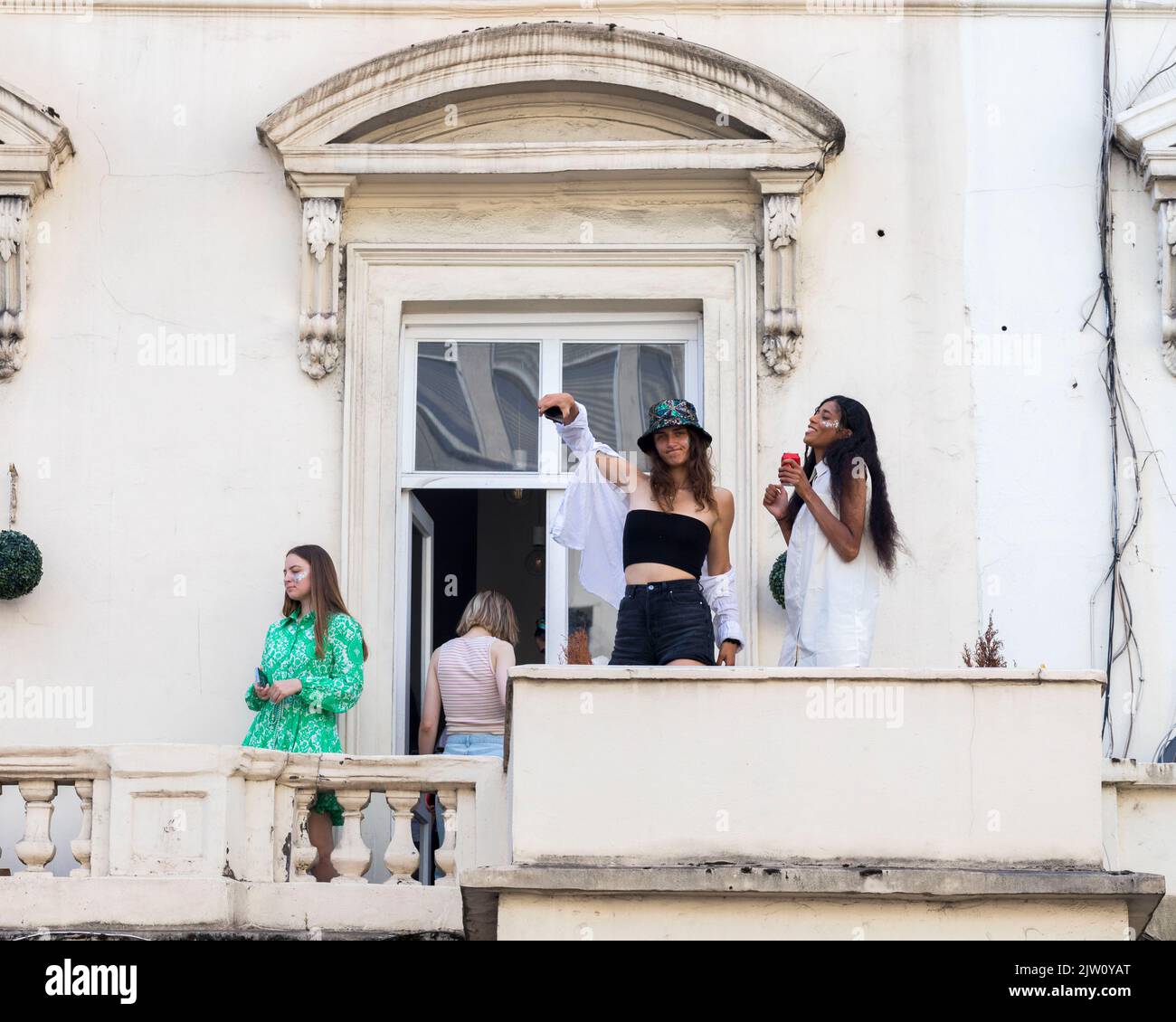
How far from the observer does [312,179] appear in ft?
34.5

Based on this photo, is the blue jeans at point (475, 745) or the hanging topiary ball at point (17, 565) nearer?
the blue jeans at point (475, 745)

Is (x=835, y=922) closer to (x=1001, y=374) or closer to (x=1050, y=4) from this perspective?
(x=1001, y=374)

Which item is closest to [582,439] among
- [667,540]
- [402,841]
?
[667,540]

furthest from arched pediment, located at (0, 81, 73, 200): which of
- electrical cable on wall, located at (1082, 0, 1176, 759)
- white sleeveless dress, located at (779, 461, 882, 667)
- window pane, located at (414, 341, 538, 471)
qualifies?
electrical cable on wall, located at (1082, 0, 1176, 759)

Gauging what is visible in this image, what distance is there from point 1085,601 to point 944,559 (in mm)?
709

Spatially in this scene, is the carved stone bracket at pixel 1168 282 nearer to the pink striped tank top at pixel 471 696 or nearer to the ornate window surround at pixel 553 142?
the ornate window surround at pixel 553 142

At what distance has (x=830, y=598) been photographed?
8.30 meters

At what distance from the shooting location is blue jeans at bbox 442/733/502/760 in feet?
30.3

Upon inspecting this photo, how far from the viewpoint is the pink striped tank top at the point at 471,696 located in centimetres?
937

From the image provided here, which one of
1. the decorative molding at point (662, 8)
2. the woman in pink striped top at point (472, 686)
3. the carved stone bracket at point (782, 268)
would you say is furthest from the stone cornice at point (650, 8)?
the woman in pink striped top at point (472, 686)

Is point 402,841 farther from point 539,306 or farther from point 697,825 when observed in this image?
point 539,306

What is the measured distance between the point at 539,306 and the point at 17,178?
2700 mm

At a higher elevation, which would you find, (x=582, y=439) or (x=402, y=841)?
(x=582, y=439)

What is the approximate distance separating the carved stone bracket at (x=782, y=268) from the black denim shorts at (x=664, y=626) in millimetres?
2480
